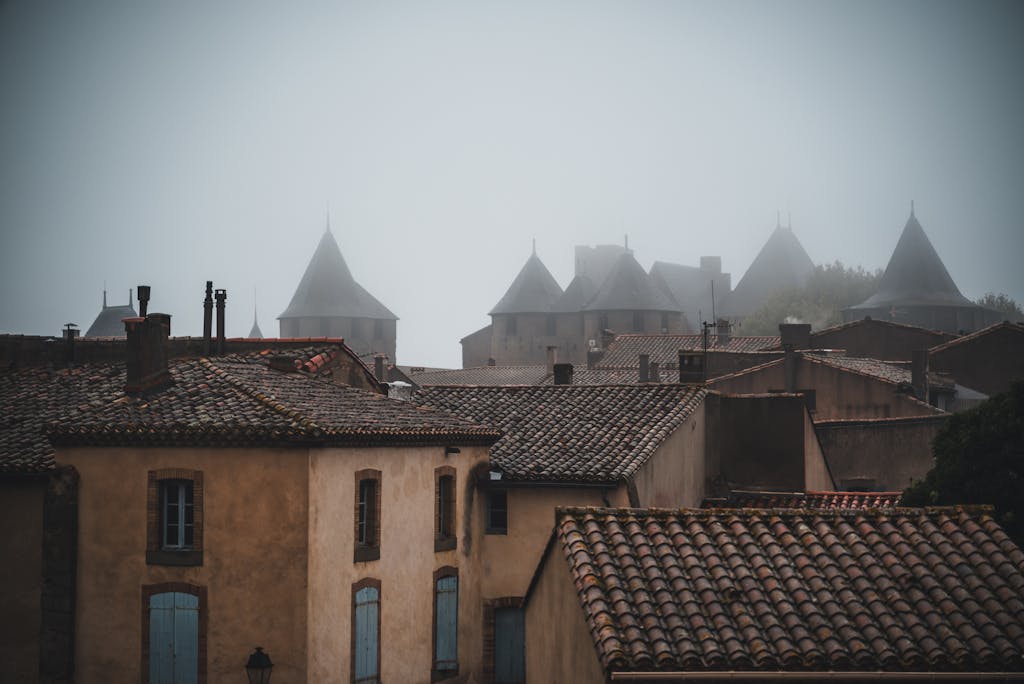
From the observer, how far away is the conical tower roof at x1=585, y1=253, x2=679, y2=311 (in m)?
112

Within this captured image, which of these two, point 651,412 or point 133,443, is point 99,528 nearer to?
point 133,443

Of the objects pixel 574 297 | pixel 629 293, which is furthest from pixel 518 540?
pixel 574 297

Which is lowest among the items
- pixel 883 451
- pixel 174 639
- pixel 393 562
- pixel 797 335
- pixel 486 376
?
pixel 174 639

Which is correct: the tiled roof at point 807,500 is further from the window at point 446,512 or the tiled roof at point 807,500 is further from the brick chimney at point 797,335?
the brick chimney at point 797,335

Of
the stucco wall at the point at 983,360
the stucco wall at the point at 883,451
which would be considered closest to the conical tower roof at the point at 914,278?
the stucco wall at the point at 983,360

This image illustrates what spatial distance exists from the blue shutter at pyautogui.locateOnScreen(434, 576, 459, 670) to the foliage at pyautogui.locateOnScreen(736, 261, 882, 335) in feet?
270

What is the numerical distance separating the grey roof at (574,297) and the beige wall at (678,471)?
8784cm

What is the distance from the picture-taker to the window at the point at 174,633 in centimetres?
2164

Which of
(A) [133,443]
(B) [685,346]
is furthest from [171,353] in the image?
(B) [685,346]

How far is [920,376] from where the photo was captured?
1698 inches

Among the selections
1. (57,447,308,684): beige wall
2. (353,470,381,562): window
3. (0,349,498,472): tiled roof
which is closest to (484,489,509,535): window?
(0,349,498,472): tiled roof

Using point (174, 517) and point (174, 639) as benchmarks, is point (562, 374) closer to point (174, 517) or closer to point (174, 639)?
point (174, 517)

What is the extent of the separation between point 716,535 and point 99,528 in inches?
525

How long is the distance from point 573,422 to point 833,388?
1480 centimetres
